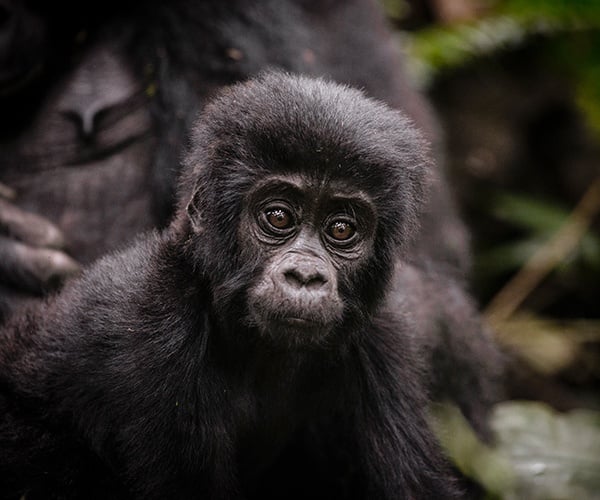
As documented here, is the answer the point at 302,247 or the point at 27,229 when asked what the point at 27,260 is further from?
the point at 302,247

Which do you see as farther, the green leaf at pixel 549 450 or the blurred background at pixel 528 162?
the blurred background at pixel 528 162

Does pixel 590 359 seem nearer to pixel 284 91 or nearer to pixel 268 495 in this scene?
pixel 268 495

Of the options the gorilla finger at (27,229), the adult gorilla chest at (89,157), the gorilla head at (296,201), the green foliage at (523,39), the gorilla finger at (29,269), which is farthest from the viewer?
the green foliage at (523,39)

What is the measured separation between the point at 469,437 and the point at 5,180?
2242 mm

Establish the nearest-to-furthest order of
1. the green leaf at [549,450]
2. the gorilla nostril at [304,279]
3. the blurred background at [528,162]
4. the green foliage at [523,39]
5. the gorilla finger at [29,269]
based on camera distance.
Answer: the gorilla nostril at [304,279] < the gorilla finger at [29,269] < the green leaf at [549,450] < the blurred background at [528,162] < the green foliage at [523,39]

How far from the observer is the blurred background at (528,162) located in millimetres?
6660

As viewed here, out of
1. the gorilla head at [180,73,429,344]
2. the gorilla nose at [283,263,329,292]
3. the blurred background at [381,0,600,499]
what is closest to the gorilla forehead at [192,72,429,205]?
the gorilla head at [180,73,429,344]

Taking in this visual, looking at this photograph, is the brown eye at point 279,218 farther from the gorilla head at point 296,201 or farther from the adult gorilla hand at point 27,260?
the adult gorilla hand at point 27,260

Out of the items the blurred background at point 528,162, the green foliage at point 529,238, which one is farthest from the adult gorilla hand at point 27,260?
the green foliage at point 529,238

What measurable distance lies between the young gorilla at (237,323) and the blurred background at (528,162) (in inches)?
102

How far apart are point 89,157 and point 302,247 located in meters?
1.73

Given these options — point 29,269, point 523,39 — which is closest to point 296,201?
point 29,269

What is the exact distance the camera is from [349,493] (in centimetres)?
372

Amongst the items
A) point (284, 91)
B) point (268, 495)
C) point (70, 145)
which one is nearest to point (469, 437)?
point (268, 495)
